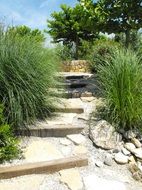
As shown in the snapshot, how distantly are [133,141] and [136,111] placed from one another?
353 mm

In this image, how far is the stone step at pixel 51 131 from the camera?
3.66 metres

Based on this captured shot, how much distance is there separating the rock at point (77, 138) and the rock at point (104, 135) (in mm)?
107

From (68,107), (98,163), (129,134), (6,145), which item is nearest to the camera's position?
(6,145)

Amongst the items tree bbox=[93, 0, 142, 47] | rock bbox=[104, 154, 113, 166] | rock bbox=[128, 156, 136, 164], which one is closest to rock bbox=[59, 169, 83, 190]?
rock bbox=[104, 154, 113, 166]

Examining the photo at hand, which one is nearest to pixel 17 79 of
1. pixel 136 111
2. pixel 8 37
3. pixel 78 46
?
pixel 8 37

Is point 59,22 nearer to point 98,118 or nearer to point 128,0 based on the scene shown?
point 128,0

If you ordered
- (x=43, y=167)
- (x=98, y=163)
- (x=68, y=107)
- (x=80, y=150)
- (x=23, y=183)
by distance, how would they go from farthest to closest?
(x=68, y=107) < (x=80, y=150) < (x=98, y=163) < (x=43, y=167) < (x=23, y=183)

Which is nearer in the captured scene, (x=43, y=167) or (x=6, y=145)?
(x=43, y=167)

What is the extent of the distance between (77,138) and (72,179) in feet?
2.45

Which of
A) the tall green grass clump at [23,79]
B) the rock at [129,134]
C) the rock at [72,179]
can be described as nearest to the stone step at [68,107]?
the tall green grass clump at [23,79]

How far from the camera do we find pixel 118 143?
3.68 meters

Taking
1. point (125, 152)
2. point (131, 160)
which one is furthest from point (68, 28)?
point (131, 160)

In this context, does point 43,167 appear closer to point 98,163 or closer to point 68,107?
point 98,163

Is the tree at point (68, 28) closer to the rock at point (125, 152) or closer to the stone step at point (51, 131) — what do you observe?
the stone step at point (51, 131)
